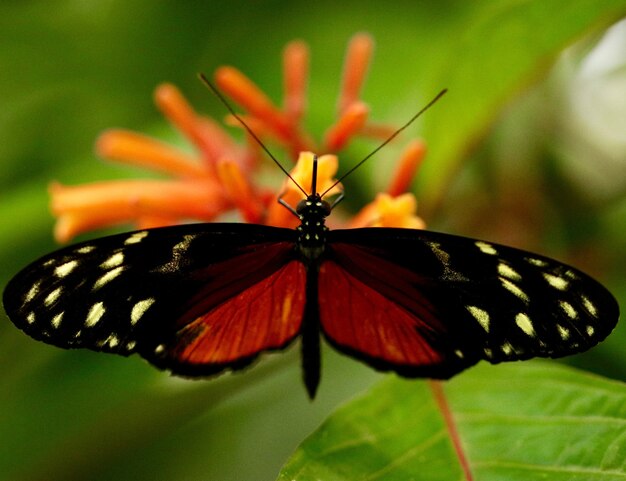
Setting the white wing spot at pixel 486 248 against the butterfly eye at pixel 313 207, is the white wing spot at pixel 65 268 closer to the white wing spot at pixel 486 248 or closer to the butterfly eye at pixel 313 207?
the butterfly eye at pixel 313 207

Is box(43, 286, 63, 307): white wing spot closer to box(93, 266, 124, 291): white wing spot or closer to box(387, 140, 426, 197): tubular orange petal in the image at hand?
box(93, 266, 124, 291): white wing spot

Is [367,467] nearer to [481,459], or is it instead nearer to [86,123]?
[481,459]

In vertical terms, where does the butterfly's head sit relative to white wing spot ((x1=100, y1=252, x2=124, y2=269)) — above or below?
below

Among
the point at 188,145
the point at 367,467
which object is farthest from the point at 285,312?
the point at 188,145

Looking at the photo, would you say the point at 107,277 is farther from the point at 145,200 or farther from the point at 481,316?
the point at 481,316

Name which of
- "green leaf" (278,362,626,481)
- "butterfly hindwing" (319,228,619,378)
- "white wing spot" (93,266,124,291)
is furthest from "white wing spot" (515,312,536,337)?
"white wing spot" (93,266,124,291)

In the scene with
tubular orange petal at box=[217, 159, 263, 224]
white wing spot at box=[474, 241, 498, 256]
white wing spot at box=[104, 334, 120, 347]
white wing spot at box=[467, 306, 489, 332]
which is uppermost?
tubular orange petal at box=[217, 159, 263, 224]

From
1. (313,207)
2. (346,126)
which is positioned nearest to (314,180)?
(313,207)

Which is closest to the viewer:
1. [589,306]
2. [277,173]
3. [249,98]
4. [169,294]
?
[589,306]
